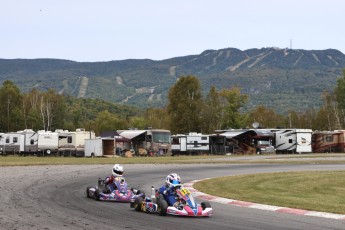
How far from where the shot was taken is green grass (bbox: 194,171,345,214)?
1912 centimetres

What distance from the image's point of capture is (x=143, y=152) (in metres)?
70.3

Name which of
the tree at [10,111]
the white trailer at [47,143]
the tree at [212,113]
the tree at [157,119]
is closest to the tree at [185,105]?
the tree at [212,113]

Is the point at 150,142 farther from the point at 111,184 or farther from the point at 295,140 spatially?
the point at 111,184

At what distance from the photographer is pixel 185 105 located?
110000 millimetres

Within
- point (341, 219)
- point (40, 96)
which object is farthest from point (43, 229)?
point (40, 96)

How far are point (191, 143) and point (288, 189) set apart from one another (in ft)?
164

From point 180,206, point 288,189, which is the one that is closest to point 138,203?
point 180,206

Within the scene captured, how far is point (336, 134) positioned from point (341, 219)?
212ft

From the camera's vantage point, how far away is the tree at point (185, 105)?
110 m

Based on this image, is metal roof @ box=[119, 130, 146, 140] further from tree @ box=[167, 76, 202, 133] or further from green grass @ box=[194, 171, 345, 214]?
green grass @ box=[194, 171, 345, 214]

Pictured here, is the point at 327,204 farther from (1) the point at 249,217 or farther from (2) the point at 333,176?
(2) the point at 333,176

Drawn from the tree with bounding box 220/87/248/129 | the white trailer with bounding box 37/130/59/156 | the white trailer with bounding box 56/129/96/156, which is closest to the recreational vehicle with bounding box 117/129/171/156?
the white trailer with bounding box 56/129/96/156

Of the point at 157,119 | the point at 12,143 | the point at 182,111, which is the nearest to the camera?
the point at 12,143

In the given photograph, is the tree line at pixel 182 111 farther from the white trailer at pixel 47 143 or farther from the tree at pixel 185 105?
the white trailer at pixel 47 143
